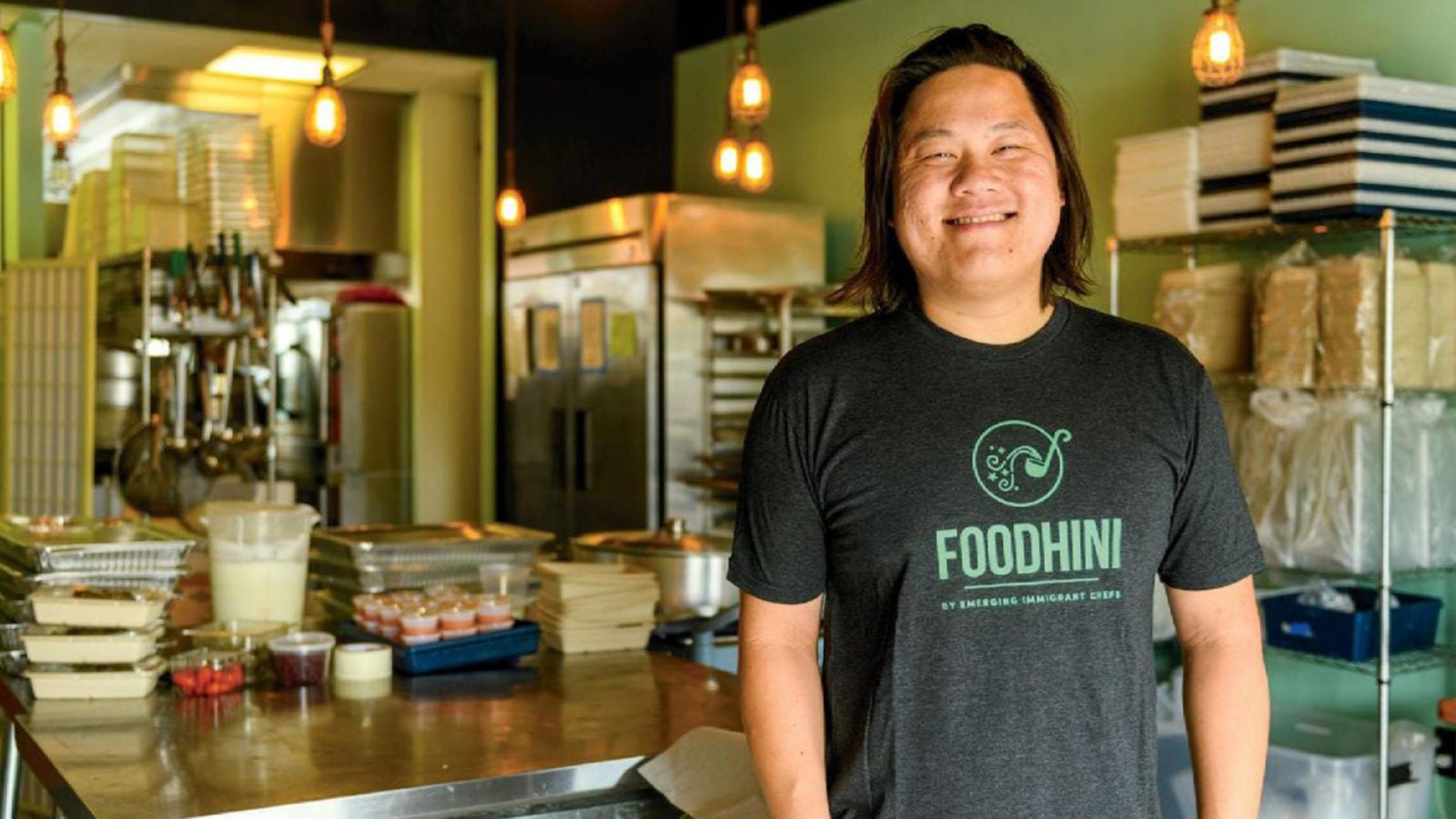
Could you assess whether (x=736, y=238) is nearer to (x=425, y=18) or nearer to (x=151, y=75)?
(x=425, y=18)

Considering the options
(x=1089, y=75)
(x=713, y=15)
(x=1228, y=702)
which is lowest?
(x=1228, y=702)

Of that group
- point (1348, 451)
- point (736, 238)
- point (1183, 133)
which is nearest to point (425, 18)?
point (736, 238)

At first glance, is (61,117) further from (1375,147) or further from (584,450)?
(1375,147)

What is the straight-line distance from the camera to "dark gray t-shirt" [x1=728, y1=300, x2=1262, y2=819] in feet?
5.46

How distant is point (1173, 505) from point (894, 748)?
16.9 inches

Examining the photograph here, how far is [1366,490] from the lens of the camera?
4.15 meters

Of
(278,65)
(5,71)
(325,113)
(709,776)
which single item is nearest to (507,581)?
(709,776)

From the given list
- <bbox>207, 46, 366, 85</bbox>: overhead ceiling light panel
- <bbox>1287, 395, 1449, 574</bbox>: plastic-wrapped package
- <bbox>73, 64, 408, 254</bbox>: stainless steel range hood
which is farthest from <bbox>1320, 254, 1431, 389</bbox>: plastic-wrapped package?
<bbox>73, 64, 408, 254</bbox>: stainless steel range hood

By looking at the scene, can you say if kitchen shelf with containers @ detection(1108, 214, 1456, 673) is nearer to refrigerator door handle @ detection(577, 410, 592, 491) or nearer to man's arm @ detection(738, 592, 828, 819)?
man's arm @ detection(738, 592, 828, 819)

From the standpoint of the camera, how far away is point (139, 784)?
2344 mm

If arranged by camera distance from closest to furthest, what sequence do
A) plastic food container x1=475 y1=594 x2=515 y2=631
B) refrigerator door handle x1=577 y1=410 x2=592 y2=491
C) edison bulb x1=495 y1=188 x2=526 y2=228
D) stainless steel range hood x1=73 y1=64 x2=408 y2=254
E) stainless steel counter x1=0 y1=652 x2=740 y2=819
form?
stainless steel counter x1=0 y1=652 x2=740 y2=819 < plastic food container x1=475 y1=594 x2=515 y2=631 < edison bulb x1=495 y1=188 x2=526 y2=228 < refrigerator door handle x1=577 y1=410 x2=592 y2=491 < stainless steel range hood x1=73 y1=64 x2=408 y2=254

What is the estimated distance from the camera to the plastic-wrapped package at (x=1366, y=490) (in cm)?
413

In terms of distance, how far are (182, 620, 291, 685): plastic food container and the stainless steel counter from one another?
0.34 ft

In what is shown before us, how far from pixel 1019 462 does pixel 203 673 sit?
6.20ft
